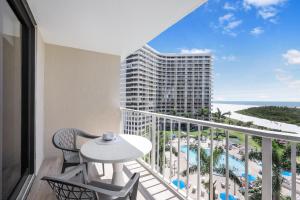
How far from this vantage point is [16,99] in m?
2.04

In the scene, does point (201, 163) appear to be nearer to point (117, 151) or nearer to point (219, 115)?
point (117, 151)

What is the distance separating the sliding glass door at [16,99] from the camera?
161 cm

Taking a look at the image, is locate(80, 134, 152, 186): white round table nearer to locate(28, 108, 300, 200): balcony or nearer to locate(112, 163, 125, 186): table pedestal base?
locate(112, 163, 125, 186): table pedestal base

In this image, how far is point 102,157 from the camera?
1.68 metres

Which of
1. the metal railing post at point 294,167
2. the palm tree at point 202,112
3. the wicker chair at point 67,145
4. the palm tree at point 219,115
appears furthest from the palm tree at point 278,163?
the palm tree at point 202,112

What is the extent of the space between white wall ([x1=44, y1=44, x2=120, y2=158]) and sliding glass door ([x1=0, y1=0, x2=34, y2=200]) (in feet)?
3.68

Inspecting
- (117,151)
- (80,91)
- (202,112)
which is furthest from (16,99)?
(202,112)

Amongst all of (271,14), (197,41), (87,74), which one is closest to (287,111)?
(87,74)

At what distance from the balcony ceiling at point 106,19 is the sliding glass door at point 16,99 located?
37cm

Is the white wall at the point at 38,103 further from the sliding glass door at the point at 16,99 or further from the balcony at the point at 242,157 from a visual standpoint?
the balcony at the point at 242,157

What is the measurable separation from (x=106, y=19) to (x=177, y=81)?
9.82m

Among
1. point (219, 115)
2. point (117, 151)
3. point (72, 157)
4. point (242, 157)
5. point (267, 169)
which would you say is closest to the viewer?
point (267, 169)

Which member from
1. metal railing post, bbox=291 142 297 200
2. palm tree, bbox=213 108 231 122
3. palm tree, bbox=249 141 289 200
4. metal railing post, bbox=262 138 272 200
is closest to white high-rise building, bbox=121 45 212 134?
palm tree, bbox=213 108 231 122

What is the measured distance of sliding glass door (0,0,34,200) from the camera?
161 centimetres
